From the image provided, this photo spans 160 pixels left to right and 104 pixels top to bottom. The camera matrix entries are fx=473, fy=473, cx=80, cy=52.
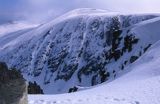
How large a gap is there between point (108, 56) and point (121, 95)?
511ft

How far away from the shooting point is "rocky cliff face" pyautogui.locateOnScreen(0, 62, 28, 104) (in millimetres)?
15531

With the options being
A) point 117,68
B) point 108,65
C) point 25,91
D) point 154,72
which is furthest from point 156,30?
point 25,91

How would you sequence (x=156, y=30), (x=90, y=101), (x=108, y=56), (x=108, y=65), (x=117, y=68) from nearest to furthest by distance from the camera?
(x=90, y=101) < (x=156, y=30) < (x=117, y=68) < (x=108, y=65) < (x=108, y=56)

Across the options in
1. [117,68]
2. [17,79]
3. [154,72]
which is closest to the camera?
[17,79]

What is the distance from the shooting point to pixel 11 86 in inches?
612

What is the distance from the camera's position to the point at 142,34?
143 meters

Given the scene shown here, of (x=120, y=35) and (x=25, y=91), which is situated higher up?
(x=25, y=91)

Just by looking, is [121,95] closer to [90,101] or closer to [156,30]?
[90,101]

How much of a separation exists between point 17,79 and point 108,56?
165328mm

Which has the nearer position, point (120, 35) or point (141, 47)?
point (141, 47)

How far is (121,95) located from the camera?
979 inches

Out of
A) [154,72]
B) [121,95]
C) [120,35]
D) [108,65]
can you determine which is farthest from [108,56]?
[121,95]

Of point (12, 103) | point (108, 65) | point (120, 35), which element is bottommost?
point (108, 65)

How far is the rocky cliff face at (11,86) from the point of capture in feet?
51.0
